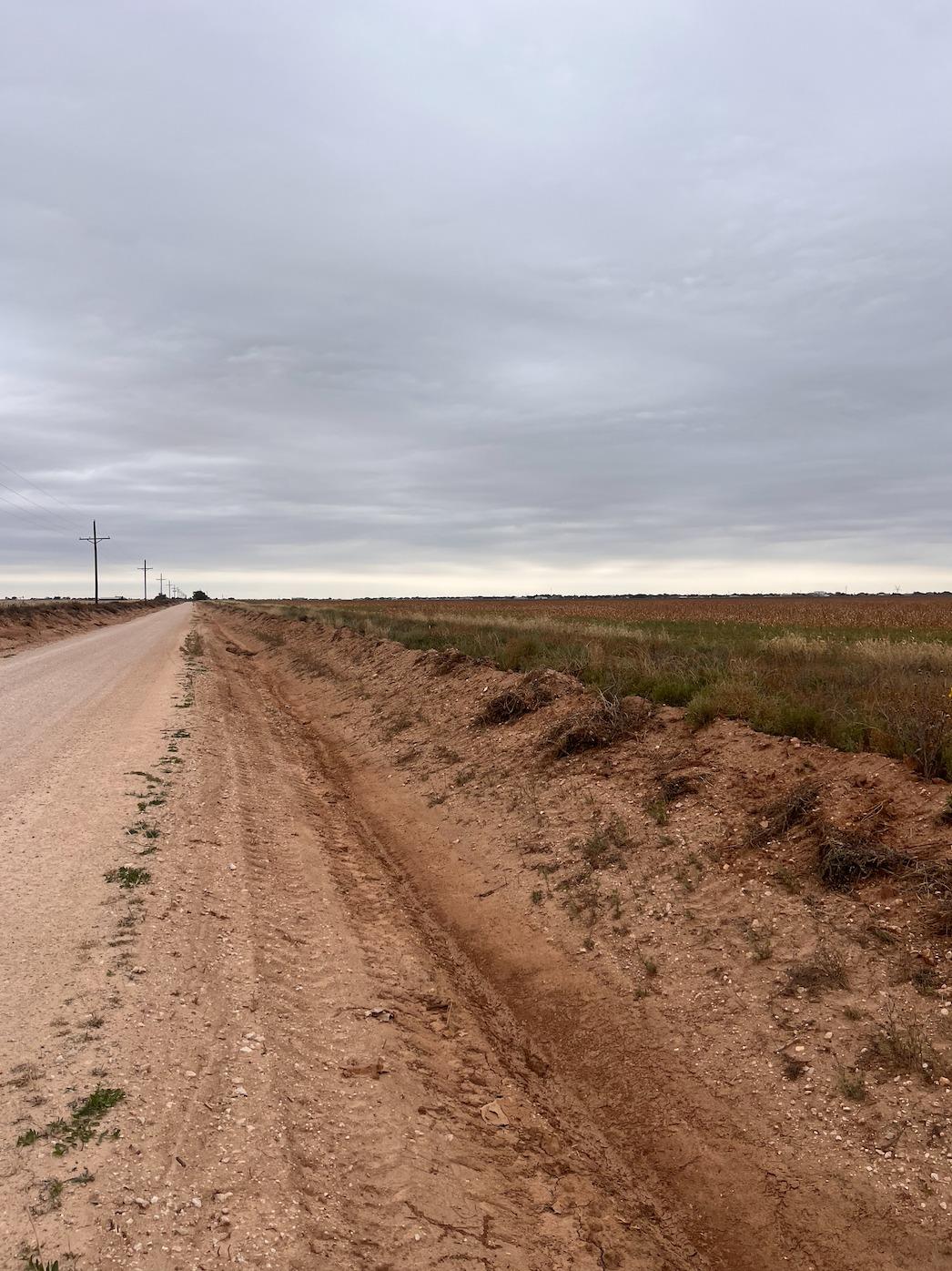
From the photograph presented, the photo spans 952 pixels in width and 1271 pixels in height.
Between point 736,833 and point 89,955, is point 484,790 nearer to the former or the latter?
point 736,833

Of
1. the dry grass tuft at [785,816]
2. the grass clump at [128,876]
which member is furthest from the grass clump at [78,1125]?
the dry grass tuft at [785,816]

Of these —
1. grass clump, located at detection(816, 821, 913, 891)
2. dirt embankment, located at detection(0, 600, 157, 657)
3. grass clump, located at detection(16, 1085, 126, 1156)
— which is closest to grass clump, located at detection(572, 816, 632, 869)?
grass clump, located at detection(816, 821, 913, 891)

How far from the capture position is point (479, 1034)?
5453 millimetres

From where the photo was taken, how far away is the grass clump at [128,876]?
6.69 meters

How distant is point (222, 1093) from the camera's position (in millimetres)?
4047

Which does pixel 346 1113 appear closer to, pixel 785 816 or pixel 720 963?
pixel 720 963

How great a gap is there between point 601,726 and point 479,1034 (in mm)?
5451

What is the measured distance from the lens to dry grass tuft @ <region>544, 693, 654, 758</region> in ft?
33.7

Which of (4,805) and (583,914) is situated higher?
(4,805)

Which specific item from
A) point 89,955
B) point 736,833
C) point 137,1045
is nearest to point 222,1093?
point 137,1045

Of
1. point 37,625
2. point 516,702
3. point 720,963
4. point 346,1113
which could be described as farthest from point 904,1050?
point 37,625

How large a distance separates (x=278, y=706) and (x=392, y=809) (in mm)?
9395

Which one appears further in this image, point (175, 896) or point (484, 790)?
point (484, 790)

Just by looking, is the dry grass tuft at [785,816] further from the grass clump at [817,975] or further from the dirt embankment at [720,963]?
the grass clump at [817,975]
